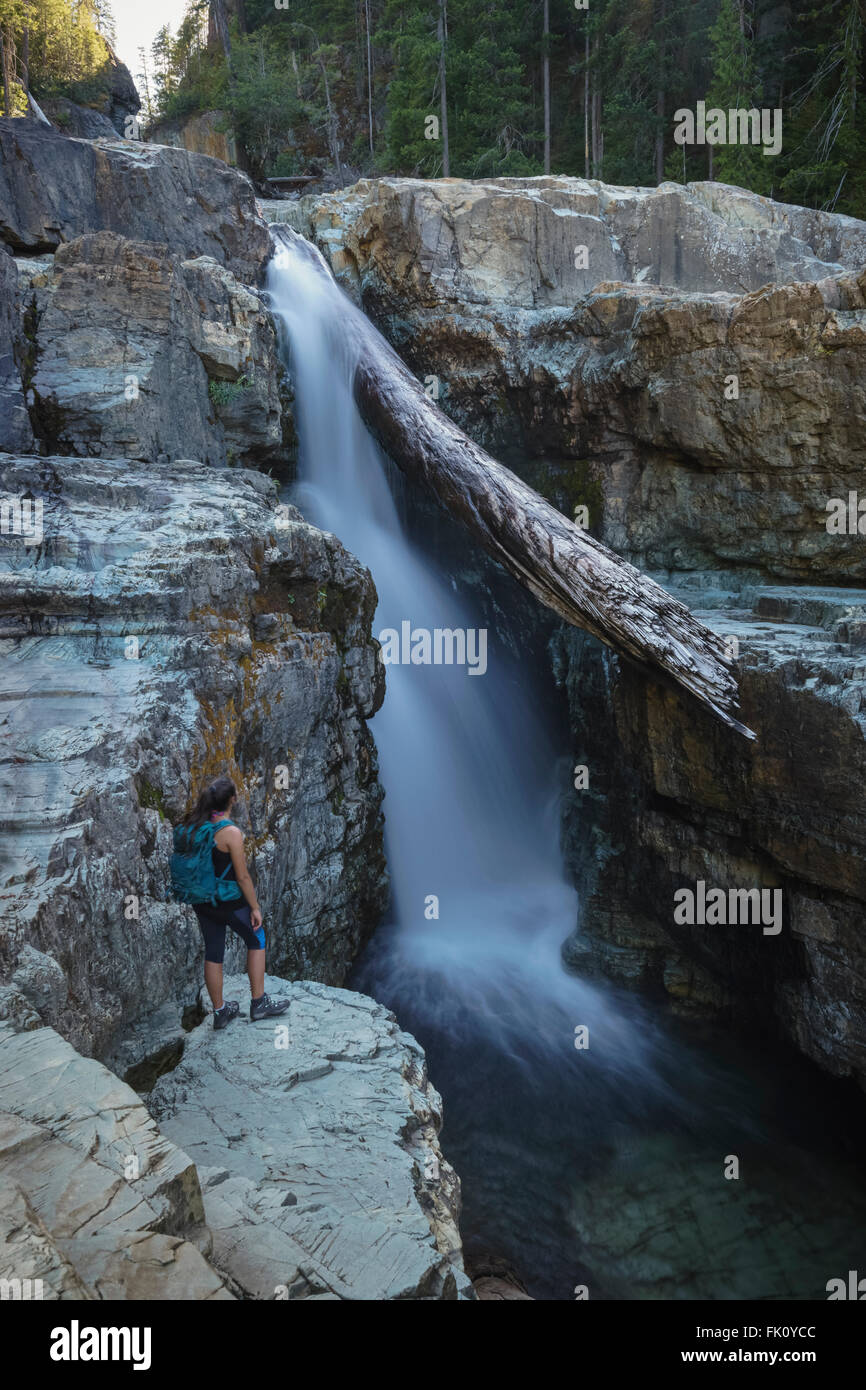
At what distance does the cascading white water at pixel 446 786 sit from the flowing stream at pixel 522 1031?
27 millimetres

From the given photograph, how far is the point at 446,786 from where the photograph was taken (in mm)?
10266

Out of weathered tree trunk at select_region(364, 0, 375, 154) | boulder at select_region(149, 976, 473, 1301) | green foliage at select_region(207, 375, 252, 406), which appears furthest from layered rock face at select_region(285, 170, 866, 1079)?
weathered tree trunk at select_region(364, 0, 375, 154)

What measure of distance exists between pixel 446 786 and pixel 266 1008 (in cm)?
579

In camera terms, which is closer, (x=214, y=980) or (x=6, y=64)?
(x=214, y=980)

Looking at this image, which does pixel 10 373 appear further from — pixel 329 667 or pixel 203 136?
pixel 203 136

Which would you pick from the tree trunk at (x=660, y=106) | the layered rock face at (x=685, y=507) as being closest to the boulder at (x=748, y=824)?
the layered rock face at (x=685, y=507)

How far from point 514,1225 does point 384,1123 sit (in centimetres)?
312

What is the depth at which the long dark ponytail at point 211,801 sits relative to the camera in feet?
14.1

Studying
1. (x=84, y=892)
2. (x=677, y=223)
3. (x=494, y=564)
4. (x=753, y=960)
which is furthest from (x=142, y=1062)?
(x=677, y=223)

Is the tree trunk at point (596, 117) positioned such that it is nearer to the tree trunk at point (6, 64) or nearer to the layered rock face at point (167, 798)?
the tree trunk at point (6, 64)

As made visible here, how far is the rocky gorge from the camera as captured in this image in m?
3.32

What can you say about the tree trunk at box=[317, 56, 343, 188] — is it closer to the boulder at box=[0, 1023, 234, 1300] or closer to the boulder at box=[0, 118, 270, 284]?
the boulder at box=[0, 118, 270, 284]

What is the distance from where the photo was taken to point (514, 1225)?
6172 mm

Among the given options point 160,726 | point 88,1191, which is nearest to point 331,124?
point 160,726
